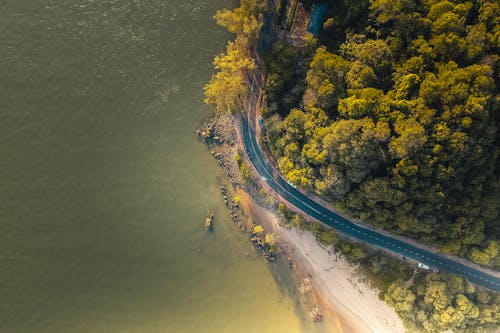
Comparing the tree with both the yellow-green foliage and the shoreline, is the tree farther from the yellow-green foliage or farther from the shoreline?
the yellow-green foliage

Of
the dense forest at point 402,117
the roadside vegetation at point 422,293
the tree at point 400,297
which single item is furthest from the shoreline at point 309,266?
the dense forest at point 402,117

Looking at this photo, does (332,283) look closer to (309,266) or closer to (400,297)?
(309,266)

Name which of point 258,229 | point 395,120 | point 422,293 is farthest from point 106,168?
point 422,293

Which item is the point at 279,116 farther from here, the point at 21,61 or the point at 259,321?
the point at 21,61

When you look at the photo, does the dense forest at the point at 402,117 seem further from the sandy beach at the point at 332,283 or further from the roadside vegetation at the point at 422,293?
the sandy beach at the point at 332,283

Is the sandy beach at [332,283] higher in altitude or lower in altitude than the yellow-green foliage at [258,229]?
lower

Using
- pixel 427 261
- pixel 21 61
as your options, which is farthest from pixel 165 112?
pixel 427 261
